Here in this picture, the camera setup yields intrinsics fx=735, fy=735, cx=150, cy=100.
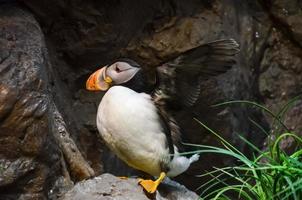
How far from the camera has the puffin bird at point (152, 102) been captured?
3.12 m

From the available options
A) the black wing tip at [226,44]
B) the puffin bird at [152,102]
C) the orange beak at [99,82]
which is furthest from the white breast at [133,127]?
the black wing tip at [226,44]

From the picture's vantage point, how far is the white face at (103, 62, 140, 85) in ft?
10.7

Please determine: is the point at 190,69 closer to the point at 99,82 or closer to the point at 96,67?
the point at 99,82

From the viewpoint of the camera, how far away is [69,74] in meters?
4.05

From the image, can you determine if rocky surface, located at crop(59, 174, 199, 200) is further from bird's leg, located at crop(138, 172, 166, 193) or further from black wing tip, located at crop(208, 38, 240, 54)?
black wing tip, located at crop(208, 38, 240, 54)

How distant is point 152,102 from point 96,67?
962 mm

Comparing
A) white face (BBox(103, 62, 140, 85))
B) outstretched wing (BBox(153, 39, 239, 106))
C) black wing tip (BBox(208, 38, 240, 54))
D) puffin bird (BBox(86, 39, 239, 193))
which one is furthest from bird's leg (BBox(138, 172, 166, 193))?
black wing tip (BBox(208, 38, 240, 54))

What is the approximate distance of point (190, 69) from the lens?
3.16 metres

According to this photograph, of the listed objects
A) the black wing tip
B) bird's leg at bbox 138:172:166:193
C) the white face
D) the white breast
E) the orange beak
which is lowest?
bird's leg at bbox 138:172:166:193

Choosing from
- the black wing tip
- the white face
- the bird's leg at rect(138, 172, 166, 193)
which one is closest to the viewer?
the black wing tip

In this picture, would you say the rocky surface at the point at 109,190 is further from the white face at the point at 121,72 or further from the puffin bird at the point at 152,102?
the white face at the point at 121,72

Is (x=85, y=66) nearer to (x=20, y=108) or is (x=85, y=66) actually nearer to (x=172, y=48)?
(x=172, y=48)

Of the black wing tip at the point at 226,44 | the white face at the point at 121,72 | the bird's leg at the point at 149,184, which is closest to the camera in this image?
the black wing tip at the point at 226,44

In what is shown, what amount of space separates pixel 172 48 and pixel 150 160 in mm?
1127
